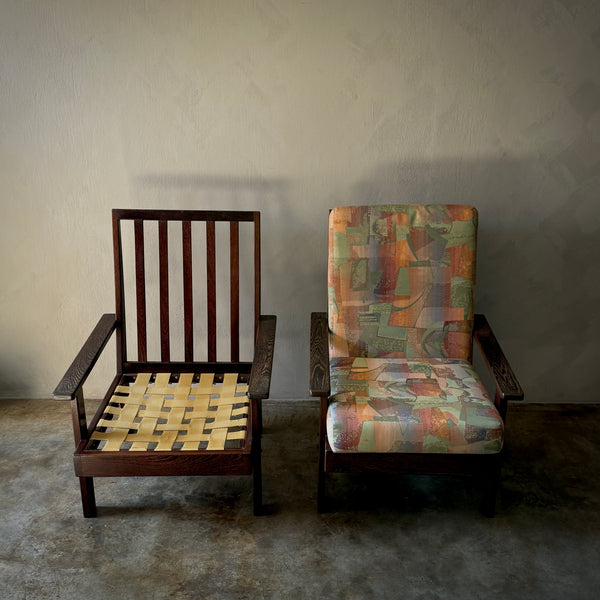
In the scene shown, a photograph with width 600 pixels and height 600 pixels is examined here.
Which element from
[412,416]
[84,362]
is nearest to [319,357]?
[412,416]

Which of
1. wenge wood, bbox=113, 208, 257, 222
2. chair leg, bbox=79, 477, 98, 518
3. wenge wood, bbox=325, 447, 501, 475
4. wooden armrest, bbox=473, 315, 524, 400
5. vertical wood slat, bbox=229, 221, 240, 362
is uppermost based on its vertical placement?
wenge wood, bbox=113, 208, 257, 222

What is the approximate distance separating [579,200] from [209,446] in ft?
6.45

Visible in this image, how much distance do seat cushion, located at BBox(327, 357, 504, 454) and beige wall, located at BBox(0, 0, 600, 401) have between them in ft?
2.46

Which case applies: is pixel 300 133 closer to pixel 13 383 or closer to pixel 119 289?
pixel 119 289

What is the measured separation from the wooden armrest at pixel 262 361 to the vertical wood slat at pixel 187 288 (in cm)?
31

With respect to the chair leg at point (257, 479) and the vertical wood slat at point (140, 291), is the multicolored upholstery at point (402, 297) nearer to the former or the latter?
the chair leg at point (257, 479)

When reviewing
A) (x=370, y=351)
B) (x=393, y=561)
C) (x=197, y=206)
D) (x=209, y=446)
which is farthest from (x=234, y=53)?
(x=393, y=561)

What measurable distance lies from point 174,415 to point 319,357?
1.94 feet

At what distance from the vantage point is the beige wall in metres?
2.66

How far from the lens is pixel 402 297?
104 inches

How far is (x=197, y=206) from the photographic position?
291cm

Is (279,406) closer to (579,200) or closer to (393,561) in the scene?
(393,561)

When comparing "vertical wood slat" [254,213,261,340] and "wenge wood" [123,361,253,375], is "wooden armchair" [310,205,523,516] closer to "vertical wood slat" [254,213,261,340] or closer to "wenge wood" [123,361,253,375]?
"vertical wood slat" [254,213,261,340]

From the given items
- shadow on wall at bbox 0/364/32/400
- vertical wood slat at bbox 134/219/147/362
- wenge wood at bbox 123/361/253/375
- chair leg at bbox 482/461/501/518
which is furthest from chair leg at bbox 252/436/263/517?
shadow on wall at bbox 0/364/32/400
